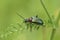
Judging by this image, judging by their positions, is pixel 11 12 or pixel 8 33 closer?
pixel 8 33

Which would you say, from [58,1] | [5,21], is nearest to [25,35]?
[5,21]

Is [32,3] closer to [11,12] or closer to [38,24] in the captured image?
[11,12]

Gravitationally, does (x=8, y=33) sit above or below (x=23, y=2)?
below

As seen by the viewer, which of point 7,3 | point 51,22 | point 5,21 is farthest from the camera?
point 7,3

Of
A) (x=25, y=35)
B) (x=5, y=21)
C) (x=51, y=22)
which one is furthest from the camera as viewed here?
(x=5, y=21)

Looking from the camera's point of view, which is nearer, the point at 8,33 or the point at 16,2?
the point at 8,33

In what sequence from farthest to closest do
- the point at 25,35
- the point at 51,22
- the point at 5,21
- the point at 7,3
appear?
the point at 7,3 < the point at 5,21 < the point at 25,35 < the point at 51,22

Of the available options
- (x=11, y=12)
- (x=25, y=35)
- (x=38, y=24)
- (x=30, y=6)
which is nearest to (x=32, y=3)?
→ (x=30, y=6)

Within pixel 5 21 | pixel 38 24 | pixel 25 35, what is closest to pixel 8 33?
pixel 38 24

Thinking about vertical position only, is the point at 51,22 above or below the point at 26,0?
below

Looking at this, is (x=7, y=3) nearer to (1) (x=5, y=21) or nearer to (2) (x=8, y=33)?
(1) (x=5, y=21)
